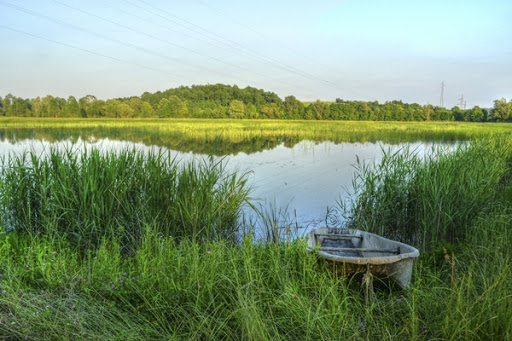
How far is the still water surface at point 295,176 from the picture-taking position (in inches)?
272

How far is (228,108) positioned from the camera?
5203 cm

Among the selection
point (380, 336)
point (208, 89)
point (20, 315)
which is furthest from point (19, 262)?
point (208, 89)

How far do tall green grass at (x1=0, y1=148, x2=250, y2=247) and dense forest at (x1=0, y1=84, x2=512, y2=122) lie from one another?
116ft

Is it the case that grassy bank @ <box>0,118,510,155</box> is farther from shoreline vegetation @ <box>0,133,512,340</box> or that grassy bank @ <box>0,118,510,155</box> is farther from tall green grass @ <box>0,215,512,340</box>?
tall green grass @ <box>0,215,512,340</box>

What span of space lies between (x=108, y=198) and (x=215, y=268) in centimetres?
245

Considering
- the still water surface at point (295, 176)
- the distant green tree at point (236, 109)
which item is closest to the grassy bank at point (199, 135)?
the still water surface at point (295, 176)

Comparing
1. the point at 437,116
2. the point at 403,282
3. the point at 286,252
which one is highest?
the point at 437,116

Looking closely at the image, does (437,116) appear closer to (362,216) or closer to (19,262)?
(362,216)

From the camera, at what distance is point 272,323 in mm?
2459

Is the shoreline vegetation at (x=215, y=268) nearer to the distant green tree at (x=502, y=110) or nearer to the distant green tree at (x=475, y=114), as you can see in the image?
the distant green tree at (x=502, y=110)

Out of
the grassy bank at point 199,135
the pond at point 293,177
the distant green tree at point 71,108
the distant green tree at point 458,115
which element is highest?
the distant green tree at point 458,115

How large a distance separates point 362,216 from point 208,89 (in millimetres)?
52969

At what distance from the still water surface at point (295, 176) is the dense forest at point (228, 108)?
2351 cm

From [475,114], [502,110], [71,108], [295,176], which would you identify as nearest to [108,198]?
[295,176]
